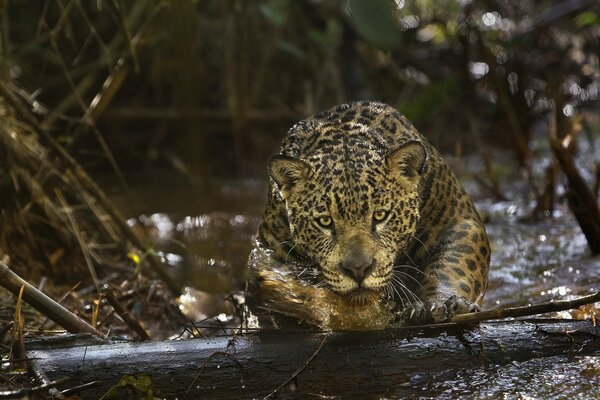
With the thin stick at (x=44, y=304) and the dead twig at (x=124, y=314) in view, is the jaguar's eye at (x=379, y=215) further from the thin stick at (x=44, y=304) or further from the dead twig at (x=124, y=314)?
the thin stick at (x=44, y=304)

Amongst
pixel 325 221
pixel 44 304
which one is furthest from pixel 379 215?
pixel 44 304

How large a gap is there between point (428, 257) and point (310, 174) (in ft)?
3.71

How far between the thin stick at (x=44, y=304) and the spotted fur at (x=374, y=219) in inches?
60.0

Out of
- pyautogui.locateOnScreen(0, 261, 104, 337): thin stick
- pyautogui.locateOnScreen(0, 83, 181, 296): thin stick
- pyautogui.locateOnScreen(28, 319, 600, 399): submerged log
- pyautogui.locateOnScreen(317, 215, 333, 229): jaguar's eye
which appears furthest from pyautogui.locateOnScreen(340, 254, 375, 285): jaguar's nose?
pyautogui.locateOnScreen(0, 83, 181, 296): thin stick

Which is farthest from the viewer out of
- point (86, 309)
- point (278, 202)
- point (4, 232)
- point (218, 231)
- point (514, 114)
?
point (514, 114)

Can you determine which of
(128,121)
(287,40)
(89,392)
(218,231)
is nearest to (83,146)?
(128,121)

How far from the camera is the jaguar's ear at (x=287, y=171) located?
6.03 metres

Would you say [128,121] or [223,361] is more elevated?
[128,121]

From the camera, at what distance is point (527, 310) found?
186 inches

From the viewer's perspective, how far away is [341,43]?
14305 mm

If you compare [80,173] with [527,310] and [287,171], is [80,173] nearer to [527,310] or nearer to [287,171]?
[287,171]

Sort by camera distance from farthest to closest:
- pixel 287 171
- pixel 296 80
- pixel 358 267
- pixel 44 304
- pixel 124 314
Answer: pixel 296 80, pixel 287 171, pixel 124 314, pixel 358 267, pixel 44 304

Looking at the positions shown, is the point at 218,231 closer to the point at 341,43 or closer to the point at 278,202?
the point at 278,202

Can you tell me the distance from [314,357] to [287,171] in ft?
5.21
